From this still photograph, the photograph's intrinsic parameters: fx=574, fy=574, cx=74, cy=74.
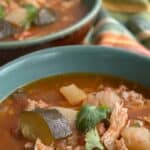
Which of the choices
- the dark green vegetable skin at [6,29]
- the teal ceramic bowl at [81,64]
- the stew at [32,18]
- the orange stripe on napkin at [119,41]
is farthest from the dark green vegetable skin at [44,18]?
the teal ceramic bowl at [81,64]

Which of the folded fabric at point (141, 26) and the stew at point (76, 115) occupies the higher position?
the stew at point (76, 115)

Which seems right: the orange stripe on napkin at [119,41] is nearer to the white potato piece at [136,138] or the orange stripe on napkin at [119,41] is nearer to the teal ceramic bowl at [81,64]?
the teal ceramic bowl at [81,64]

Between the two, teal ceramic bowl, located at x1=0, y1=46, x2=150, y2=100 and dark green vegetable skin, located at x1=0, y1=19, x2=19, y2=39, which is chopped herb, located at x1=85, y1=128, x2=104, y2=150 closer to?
teal ceramic bowl, located at x1=0, y1=46, x2=150, y2=100

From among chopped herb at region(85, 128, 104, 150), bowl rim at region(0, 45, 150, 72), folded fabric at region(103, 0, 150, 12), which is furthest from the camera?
folded fabric at region(103, 0, 150, 12)

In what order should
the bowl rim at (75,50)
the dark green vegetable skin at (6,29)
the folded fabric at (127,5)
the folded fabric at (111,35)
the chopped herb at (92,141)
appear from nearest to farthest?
the chopped herb at (92,141)
the bowl rim at (75,50)
the dark green vegetable skin at (6,29)
the folded fabric at (111,35)
the folded fabric at (127,5)

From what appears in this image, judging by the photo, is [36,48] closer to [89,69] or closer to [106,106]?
[89,69]

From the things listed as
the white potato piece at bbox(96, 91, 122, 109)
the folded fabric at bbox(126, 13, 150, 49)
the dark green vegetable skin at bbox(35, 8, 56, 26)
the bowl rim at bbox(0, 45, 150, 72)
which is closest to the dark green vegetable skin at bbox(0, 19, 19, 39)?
the dark green vegetable skin at bbox(35, 8, 56, 26)
